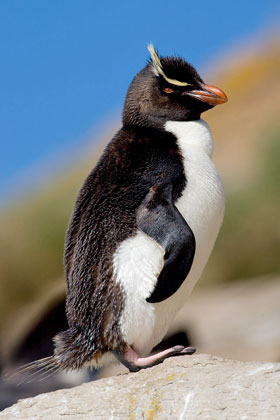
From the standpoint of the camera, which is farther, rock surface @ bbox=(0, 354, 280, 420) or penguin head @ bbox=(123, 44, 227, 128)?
penguin head @ bbox=(123, 44, 227, 128)

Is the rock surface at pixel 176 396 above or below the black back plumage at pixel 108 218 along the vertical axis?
below

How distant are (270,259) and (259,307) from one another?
6031mm

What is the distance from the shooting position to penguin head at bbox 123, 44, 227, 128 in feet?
16.3

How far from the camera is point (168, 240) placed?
4.55 m

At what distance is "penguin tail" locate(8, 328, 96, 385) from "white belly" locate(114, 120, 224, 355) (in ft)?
0.69

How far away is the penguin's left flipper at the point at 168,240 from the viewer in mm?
4531

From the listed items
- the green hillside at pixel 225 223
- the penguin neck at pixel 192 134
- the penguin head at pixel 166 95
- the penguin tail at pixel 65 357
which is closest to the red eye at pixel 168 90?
the penguin head at pixel 166 95

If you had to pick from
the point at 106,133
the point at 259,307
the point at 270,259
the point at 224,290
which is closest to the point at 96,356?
the point at 259,307

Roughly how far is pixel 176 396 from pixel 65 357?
27.6 inches

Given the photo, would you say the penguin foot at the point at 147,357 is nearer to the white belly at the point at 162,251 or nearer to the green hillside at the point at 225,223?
the white belly at the point at 162,251

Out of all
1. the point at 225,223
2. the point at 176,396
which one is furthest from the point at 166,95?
the point at 225,223

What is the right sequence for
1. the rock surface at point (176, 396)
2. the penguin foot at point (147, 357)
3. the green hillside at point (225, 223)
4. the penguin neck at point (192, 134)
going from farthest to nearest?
the green hillside at point (225, 223)
the penguin neck at point (192, 134)
the penguin foot at point (147, 357)
the rock surface at point (176, 396)

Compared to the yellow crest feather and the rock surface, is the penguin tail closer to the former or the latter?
the rock surface

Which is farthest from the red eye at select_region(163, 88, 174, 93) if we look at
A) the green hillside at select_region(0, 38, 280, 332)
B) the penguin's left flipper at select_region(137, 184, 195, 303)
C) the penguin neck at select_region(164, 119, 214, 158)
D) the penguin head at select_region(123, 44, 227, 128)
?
the green hillside at select_region(0, 38, 280, 332)
